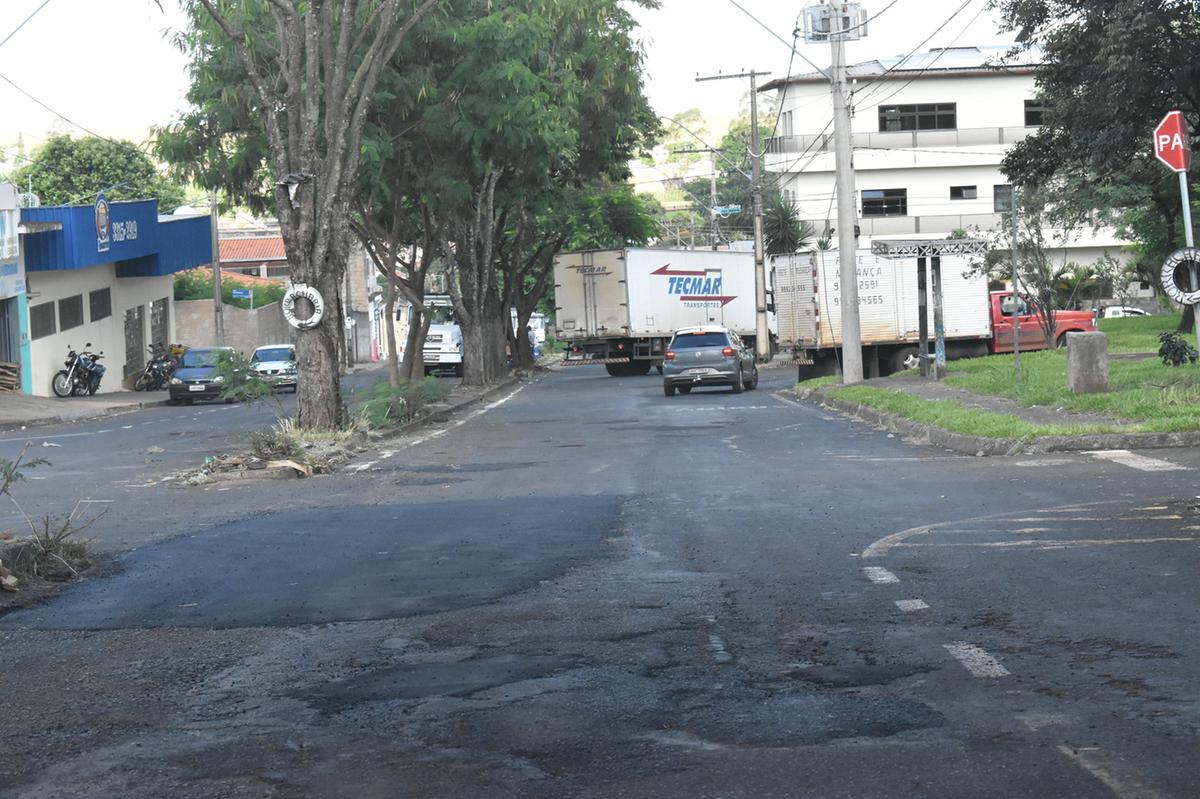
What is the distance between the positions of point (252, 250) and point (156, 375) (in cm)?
3606

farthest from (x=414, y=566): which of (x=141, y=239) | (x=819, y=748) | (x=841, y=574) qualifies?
(x=141, y=239)

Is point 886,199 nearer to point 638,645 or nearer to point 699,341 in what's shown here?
point 699,341

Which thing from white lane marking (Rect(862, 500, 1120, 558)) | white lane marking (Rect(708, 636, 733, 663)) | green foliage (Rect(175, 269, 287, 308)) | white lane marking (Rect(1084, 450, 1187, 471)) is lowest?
white lane marking (Rect(708, 636, 733, 663))

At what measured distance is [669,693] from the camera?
626cm

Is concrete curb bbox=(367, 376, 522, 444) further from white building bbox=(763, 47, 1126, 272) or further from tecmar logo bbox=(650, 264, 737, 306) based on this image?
white building bbox=(763, 47, 1126, 272)

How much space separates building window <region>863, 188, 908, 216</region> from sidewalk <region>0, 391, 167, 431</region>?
126ft

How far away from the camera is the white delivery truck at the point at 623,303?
4859 cm

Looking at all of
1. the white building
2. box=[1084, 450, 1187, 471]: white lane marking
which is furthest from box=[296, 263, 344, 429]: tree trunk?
the white building

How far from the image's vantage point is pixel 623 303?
159 feet

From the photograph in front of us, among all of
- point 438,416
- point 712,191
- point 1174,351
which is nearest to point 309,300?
point 438,416

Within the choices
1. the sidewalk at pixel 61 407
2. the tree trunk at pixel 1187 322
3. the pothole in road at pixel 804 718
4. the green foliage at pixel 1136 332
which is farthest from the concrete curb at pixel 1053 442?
the tree trunk at pixel 1187 322

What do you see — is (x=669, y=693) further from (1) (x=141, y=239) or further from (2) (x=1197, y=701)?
(1) (x=141, y=239)

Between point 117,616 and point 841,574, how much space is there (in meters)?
4.22

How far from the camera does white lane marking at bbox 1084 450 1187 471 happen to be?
14.2m
